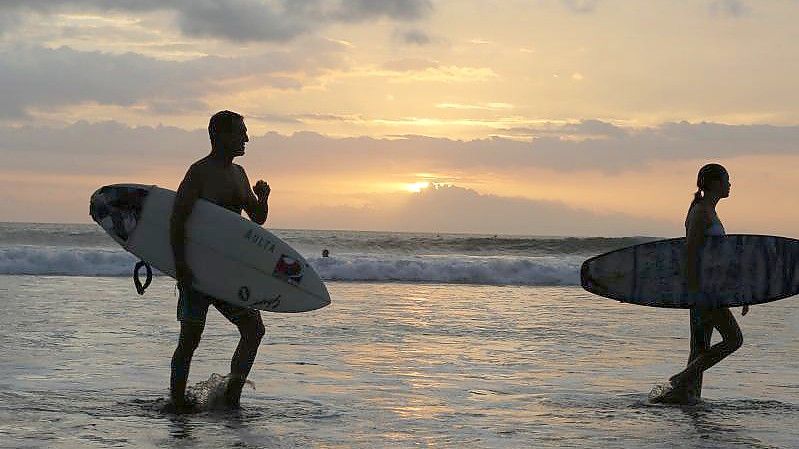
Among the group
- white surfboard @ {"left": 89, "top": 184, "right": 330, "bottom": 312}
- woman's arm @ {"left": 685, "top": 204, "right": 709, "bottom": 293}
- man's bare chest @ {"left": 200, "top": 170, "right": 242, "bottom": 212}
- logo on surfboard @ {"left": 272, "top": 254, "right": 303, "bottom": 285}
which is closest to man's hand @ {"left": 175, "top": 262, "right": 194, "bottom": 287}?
white surfboard @ {"left": 89, "top": 184, "right": 330, "bottom": 312}

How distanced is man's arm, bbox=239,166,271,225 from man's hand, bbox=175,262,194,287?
61 centimetres

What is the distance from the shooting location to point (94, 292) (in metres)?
16.7

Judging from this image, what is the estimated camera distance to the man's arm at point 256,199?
6.40m

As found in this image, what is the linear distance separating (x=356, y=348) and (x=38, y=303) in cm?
613

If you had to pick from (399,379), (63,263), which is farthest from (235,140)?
(63,263)

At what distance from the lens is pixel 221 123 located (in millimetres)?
6289

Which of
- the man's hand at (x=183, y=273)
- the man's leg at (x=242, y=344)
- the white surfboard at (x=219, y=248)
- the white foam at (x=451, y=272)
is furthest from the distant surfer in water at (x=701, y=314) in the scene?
the white foam at (x=451, y=272)

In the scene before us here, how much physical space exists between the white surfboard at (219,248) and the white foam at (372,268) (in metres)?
17.0

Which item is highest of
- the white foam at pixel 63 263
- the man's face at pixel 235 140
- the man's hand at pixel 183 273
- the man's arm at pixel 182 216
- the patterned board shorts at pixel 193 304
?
the man's face at pixel 235 140

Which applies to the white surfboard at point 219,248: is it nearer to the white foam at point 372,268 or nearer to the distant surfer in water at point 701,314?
the distant surfer in water at point 701,314

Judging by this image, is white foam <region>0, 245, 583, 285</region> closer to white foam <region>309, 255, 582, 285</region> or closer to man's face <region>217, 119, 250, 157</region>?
white foam <region>309, 255, 582, 285</region>

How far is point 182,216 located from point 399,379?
2478 mm

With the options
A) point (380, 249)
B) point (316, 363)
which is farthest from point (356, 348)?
point (380, 249)

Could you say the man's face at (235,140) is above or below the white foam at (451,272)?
above
